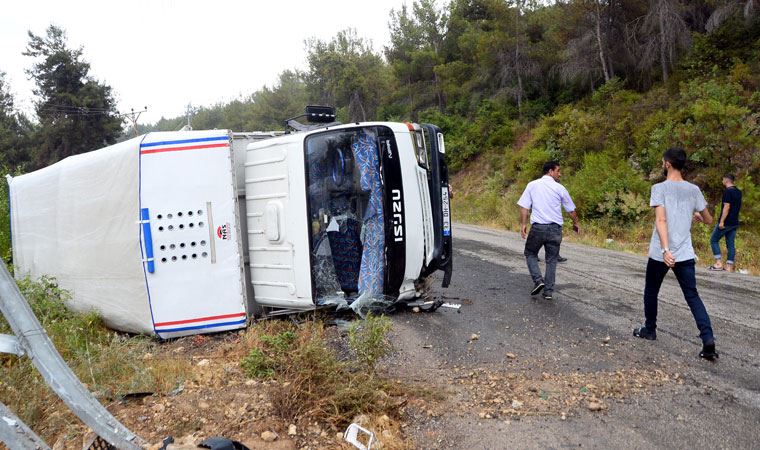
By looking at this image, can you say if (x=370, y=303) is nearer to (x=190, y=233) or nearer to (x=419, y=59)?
(x=190, y=233)

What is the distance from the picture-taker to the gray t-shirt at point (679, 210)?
14.7ft

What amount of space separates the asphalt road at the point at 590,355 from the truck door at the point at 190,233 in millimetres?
1908

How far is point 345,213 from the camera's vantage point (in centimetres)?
578

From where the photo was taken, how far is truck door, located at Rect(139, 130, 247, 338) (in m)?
5.46

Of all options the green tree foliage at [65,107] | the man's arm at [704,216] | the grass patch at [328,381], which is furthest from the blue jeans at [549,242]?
the green tree foliage at [65,107]

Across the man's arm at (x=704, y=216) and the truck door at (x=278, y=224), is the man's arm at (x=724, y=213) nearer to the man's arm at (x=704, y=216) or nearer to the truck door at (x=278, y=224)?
the man's arm at (x=704, y=216)

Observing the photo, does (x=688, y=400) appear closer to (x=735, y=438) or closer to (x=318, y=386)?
(x=735, y=438)

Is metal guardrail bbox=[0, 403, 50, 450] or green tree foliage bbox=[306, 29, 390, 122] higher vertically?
green tree foliage bbox=[306, 29, 390, 122]

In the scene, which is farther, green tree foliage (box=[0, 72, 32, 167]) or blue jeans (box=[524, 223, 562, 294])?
green tree foliage (box=[0, 72, 32, 167])

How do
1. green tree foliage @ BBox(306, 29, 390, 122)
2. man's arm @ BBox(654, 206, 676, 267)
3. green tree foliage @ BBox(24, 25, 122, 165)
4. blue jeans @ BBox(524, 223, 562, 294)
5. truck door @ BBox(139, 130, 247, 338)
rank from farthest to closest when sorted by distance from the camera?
green tree foliage @ BBox(306, 29, 390, 122) → green tree foliage @ BBox(24, 25, 122, 165) → blue jeans @ BBox(524, 223, 562, 294) → truck door @ BBox(139, 130, 247, 338) → man's arm @ BBox(654, 206, 676, 267)

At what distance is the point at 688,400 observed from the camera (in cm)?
364

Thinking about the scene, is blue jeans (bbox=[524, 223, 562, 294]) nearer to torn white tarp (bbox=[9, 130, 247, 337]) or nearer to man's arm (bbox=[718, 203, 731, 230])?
torn white tarp (bbox=[9, 130, 247, 337])

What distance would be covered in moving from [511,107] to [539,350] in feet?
93.0

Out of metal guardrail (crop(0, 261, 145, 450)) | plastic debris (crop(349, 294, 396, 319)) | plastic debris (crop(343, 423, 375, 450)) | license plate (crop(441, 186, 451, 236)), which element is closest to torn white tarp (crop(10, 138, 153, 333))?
plastic debris (crop(349, 294, 396, 319))
